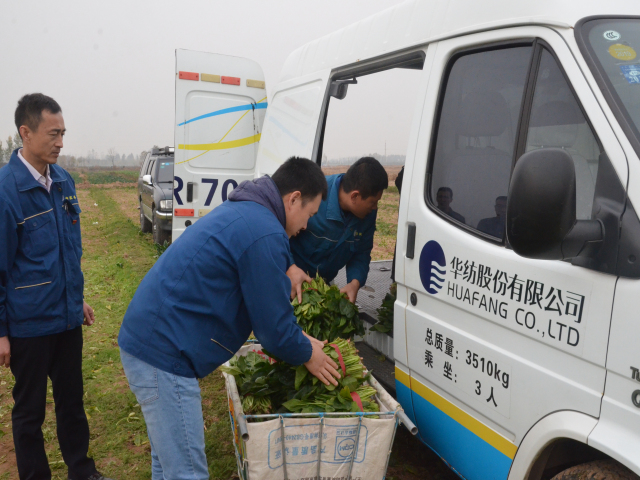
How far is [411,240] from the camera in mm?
2734

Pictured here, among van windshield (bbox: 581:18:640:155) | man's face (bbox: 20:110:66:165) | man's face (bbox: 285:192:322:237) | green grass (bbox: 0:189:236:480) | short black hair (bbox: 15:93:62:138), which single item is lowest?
green grass (bbox: 0:189:236:480)

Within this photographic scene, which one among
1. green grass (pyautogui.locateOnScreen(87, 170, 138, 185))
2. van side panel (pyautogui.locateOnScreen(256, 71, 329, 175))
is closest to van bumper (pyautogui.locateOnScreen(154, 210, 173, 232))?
van side panel (pyautogui.locateOnScreen(256, 71, 329, 175))

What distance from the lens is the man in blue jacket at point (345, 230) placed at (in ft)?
11.9

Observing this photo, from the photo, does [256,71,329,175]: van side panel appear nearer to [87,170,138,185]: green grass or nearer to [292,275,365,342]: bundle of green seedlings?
[292,275,365,342]: bundle of green seedlings

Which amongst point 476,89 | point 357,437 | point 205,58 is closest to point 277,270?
point 357,437

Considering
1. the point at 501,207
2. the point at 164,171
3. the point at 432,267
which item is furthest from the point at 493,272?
the point at 164,171

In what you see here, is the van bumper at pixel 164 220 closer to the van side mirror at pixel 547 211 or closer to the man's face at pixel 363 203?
the man's face at pixel 363 203

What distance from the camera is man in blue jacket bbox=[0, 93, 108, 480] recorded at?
2881 millimetres

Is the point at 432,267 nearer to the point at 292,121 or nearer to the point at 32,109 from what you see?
the point at 32,109

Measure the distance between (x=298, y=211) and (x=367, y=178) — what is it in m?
1.30

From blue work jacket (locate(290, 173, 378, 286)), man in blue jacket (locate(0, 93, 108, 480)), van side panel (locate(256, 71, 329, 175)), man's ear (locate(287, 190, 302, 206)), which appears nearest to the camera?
man's ear (locate(287, 190, 302, 206))

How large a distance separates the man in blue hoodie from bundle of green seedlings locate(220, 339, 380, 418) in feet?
1.26

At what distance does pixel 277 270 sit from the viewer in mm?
2168

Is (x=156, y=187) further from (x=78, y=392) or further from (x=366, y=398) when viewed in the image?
(x=366, y=398)
